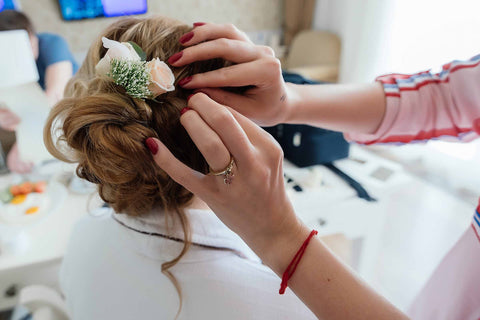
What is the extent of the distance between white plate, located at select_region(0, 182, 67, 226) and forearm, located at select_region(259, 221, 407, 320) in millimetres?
960

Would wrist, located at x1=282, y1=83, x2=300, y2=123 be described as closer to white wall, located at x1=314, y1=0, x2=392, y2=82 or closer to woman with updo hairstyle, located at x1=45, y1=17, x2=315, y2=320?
woman with updo hairstyle, located at x1=45, y1=17, x2=315, y2=320

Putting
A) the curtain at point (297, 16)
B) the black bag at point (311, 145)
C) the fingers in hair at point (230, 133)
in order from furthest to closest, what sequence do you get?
the curtain at point (297, 16) < the black bag at point (311, 145) < the fingers in hair at point (230, 133)

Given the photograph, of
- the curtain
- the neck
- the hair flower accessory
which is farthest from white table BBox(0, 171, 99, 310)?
the curtain

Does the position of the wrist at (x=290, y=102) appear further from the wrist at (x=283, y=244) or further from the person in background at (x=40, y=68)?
the person in background at (x=40, y=68)

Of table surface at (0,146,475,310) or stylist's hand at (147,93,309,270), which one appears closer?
stylist's hand at (147,93,309,270)

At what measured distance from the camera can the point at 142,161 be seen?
0.50 metres

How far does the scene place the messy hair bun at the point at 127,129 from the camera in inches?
18.7

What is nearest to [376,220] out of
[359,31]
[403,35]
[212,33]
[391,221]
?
[391,221]

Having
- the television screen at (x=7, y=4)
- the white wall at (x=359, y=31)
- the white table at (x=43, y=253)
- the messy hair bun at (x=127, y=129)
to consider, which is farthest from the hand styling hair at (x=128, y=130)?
the white wall at (x=359, y=31)

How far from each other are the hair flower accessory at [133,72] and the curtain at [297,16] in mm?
3141

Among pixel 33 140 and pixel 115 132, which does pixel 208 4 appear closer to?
pixel 33 140

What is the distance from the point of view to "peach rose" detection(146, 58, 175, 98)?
494mm

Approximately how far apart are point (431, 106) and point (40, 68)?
1.45 meters

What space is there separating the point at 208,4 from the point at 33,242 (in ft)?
9.64
